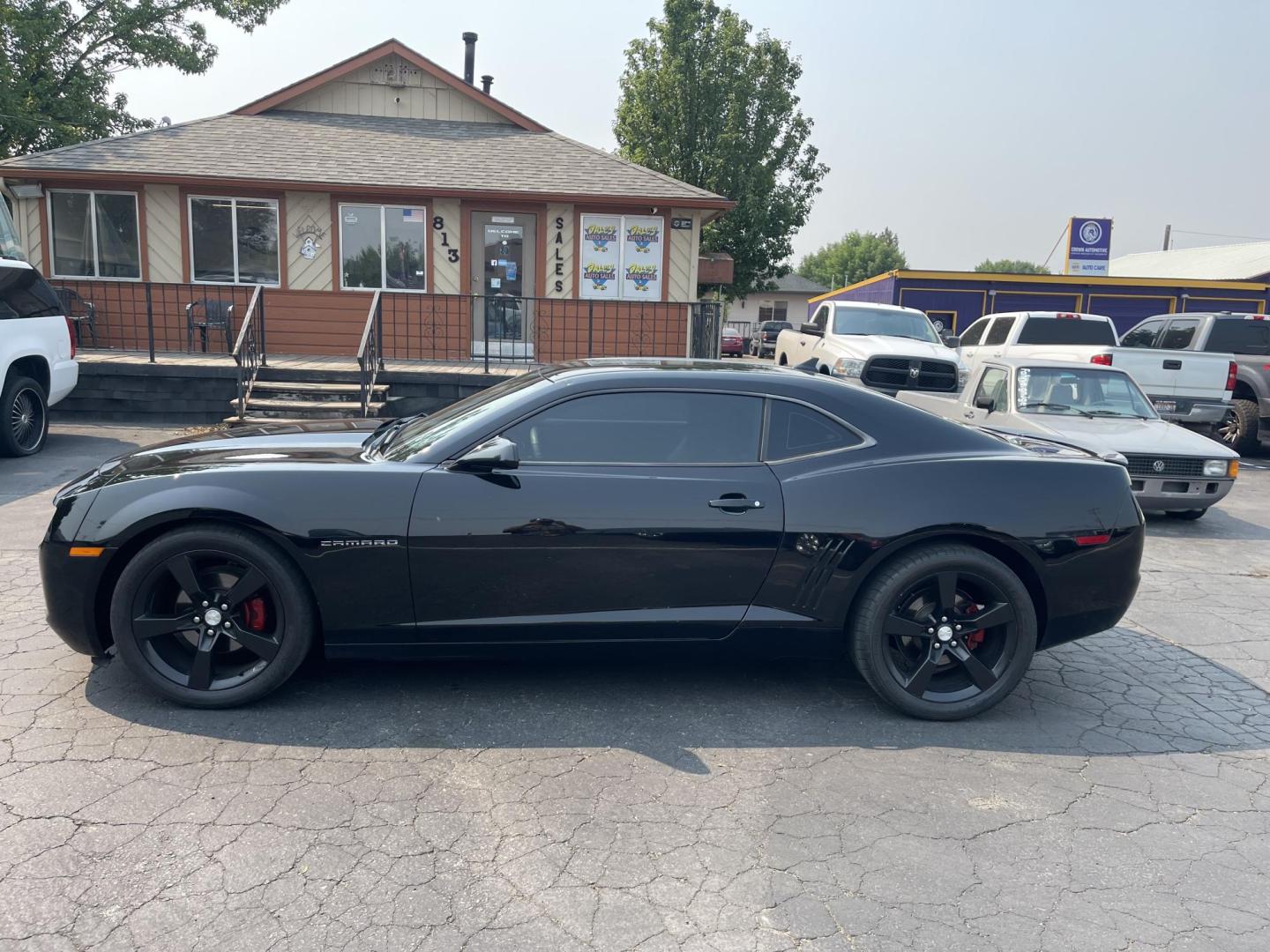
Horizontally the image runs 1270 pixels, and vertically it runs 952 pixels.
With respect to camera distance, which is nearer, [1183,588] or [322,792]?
[322,792]

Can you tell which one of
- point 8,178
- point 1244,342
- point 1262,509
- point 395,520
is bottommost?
point 1262,509

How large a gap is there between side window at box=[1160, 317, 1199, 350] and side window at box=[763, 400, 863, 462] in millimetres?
10987

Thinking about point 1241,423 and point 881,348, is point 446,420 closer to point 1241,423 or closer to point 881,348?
point 881,348

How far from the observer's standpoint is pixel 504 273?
14.9 meters

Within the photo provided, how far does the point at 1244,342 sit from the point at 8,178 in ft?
58.3

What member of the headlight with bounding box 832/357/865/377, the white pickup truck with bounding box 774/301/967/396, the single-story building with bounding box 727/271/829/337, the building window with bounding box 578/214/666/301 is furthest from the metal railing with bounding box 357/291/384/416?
the single-story building with bounding box 727/271/829/337

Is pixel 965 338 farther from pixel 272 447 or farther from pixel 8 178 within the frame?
pixel 8 178

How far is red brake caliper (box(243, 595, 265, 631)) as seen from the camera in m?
3.77

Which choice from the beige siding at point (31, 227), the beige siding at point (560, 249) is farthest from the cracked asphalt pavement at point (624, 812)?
the beige siding at point (31, 227)

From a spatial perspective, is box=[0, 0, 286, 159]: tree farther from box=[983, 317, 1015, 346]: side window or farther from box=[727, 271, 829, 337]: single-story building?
box=[727, 271, 829, 337]: single-story building

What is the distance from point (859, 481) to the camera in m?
3.85

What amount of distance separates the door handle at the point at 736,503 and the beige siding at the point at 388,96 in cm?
1469

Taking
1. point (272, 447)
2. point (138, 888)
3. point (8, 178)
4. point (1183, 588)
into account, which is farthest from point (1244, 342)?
point (8, 178)

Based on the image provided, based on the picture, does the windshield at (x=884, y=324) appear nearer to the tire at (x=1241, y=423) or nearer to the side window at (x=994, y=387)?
the side window at (x=994, y=387)
